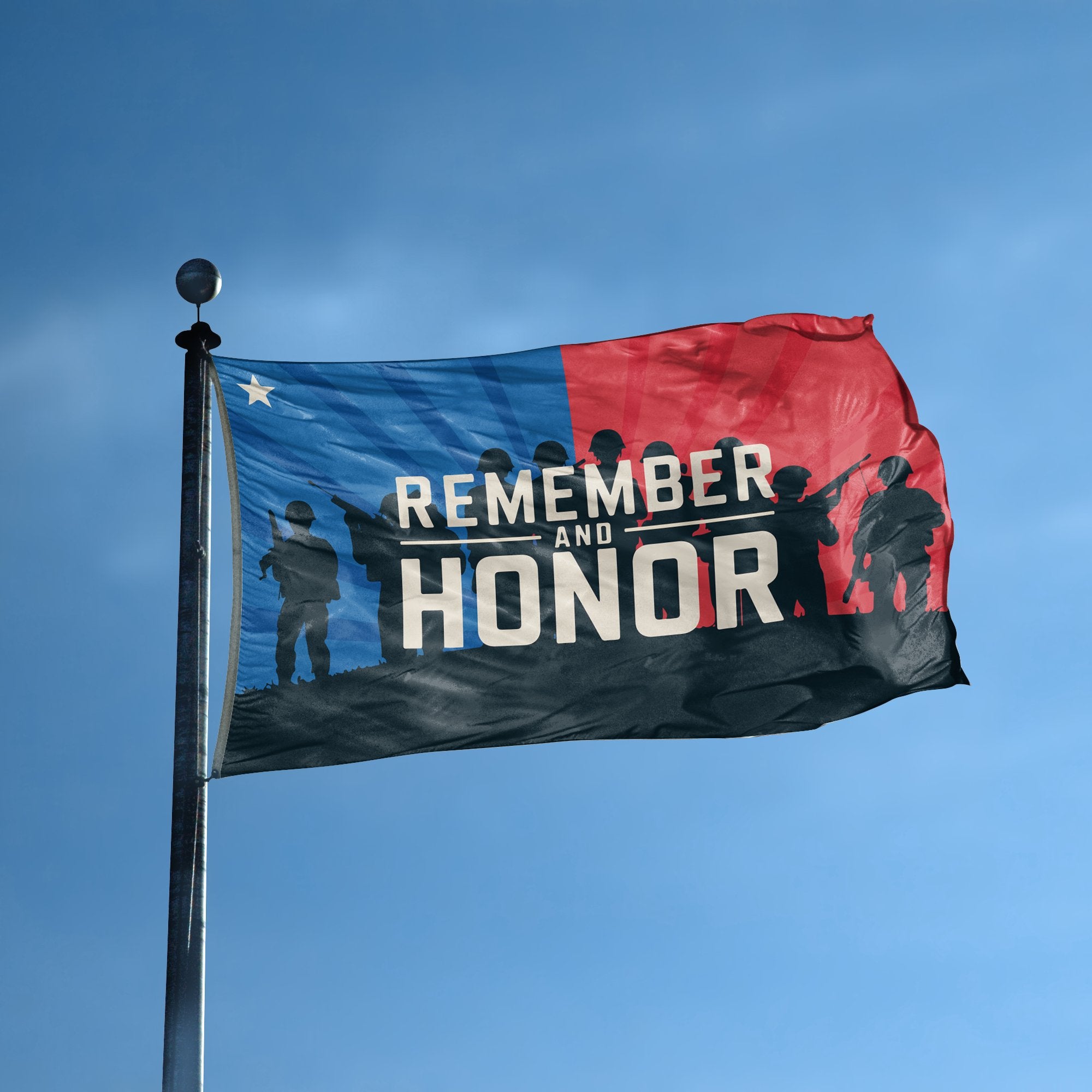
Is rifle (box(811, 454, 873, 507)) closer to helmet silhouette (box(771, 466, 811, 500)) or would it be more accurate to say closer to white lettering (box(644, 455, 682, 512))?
helmet silhouette (box(771, 466, 811, 500))

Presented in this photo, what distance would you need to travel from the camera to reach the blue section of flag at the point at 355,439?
13117 millimetres

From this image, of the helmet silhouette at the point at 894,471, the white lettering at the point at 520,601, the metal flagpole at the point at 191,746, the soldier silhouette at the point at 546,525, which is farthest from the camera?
the helmet silhouette at the point at 894,471

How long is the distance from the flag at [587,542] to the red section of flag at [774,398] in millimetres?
22

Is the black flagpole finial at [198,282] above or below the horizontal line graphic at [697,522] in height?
above

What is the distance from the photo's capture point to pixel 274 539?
13.3 meters

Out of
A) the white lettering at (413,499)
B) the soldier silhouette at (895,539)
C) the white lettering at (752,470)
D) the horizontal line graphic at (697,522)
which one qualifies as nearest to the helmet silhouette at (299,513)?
the white lettering at (413,499)

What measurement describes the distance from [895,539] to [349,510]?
4987 mm

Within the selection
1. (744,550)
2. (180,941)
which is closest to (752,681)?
(744,550)

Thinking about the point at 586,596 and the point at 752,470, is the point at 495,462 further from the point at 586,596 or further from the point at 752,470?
the point at 752,470

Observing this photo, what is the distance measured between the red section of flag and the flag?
0.07 ft

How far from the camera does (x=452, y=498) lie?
46.2 feet

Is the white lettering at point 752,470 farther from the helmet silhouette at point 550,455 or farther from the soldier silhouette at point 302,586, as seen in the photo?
the soldier silhouette at point 302,586

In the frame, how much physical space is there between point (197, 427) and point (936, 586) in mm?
6685

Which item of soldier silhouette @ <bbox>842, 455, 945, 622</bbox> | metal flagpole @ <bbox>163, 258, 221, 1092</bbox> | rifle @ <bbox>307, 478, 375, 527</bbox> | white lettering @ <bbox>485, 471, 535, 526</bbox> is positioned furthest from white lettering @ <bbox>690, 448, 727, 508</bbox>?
metal flagpole @ <bbox>163, 258, 221, 1092</bbox>
